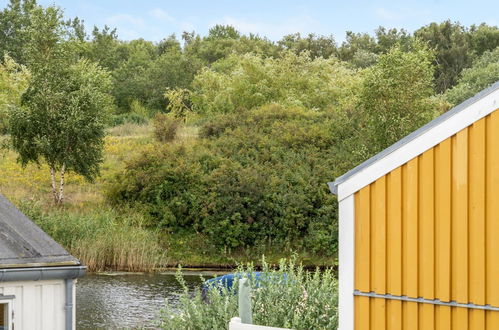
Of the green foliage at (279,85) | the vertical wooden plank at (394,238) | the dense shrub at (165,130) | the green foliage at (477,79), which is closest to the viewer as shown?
the vertical wooden plank at (394,238)

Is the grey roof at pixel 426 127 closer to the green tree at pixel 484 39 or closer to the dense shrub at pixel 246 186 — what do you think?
the dense shrub at pixel 246 186

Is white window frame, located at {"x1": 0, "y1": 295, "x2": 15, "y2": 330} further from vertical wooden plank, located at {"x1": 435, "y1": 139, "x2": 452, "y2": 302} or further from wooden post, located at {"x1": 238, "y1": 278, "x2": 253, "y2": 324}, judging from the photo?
vertical wooden plank, located at {"x1": 435, "y1": 139, "x2": 452, "y2": 302}

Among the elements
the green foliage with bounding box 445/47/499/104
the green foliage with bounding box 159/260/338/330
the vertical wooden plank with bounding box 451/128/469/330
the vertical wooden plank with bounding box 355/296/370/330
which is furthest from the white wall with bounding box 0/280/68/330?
the green foliage with bounding box 445/47/499/104

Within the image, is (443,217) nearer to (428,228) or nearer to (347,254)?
(428,228)

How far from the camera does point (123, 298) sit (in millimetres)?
23000

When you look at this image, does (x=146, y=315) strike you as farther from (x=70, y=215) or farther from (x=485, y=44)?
(x=485, y=44)

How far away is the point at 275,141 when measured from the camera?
36.8m

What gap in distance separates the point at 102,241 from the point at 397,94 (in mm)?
11720

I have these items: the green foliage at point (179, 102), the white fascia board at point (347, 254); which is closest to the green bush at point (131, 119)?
the green foliage at point (179, 102)

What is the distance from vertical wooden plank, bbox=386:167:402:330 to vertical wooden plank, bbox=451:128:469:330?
55 centimetres

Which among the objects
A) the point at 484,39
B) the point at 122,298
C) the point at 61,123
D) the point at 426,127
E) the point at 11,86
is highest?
the point at 484,39

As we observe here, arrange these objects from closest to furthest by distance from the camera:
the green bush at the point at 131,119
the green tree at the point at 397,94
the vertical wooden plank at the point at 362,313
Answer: the vertical wooden plank at the point at 362,313
the green tree at the point at 397,94
the green bush at the point at 131,119

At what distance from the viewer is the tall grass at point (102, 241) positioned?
27.3 m

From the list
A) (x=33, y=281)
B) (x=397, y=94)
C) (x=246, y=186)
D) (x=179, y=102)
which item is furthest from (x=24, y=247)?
(x=179, y=102)
